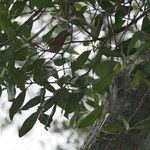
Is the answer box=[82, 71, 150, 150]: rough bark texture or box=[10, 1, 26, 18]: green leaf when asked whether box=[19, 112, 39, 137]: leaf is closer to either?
box=[82, 71, 150, 150]: rough bark texture

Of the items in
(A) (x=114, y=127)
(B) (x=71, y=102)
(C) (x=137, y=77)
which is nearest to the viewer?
(C) (x=137, y=77)

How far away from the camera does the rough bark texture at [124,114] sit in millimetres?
1231

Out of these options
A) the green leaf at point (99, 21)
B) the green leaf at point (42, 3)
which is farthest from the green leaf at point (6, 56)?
the green leaf at point (99, 21)

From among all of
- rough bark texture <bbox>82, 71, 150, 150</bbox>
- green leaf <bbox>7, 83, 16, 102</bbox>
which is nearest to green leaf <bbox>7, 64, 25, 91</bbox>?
green leaf <bbox>7, 83, 16, 102</bbox>

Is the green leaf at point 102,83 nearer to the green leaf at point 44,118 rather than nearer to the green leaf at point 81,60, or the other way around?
the green leaf at point 81,60

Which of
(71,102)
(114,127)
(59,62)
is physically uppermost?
(59,62)

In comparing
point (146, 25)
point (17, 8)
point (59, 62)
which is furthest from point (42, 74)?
point (146, 25)

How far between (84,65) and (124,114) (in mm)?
157

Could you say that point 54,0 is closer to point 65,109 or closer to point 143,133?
point 65,109

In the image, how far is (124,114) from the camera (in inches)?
51.6

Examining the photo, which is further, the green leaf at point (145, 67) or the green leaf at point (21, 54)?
the green leaf at point (21, 54)

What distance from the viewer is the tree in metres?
1.15

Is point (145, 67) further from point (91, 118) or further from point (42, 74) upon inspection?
point (42, 74)

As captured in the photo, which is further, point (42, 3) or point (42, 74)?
point (42, 74)
